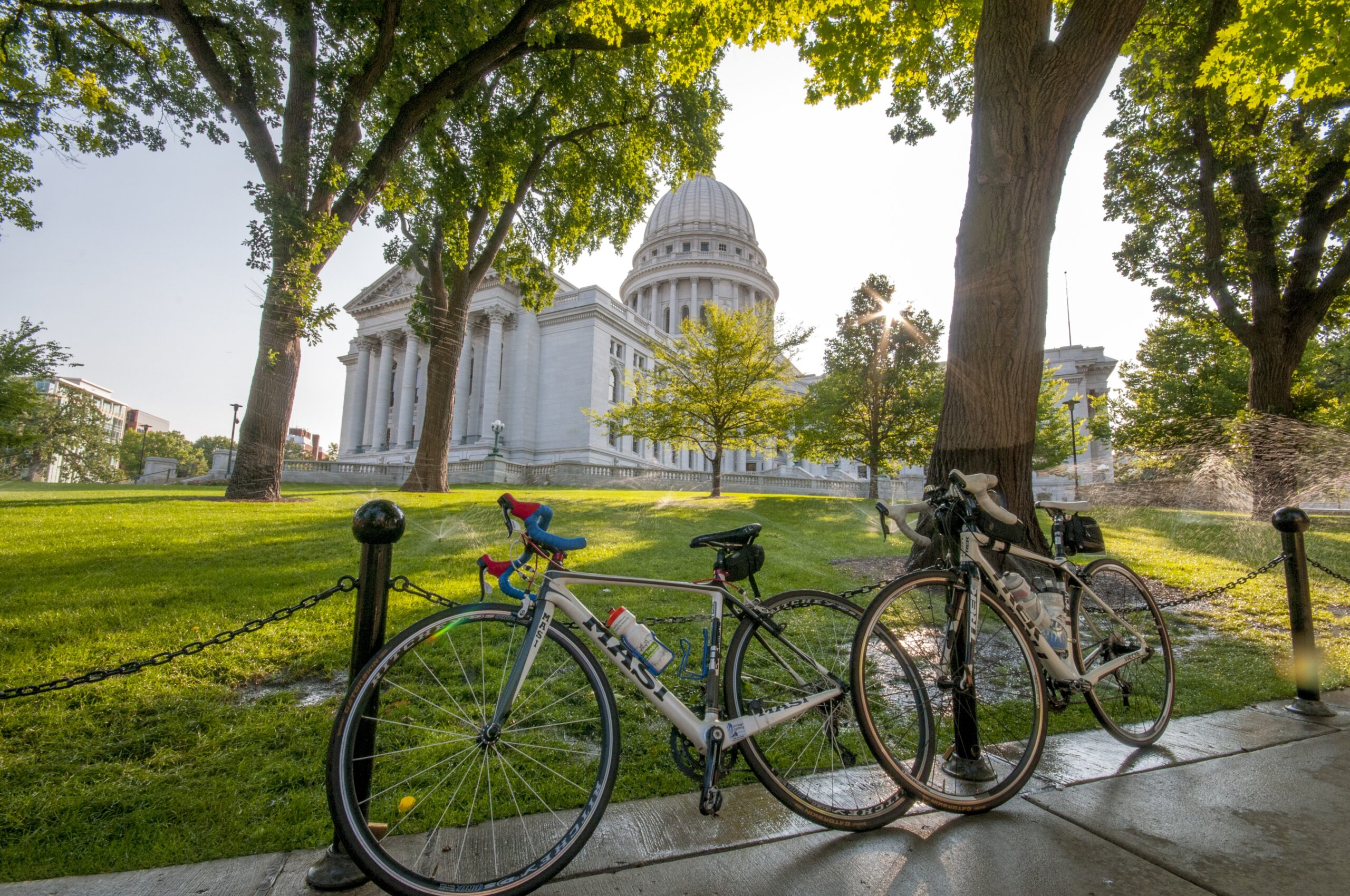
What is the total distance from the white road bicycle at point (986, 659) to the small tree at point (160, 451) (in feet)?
291

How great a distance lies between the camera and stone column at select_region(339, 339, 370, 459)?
5812 centimetres

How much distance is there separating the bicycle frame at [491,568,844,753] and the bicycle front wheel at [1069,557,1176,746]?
7.13 ft

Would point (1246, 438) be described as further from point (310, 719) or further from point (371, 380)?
point (371, 380)

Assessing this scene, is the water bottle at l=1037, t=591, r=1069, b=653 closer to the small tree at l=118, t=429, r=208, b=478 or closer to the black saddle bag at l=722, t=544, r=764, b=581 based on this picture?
the black saddle bag at l=722, t=544, r=764, b=581

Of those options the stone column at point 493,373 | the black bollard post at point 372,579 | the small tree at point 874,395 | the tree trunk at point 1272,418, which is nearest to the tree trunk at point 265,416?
the black bollard post at point 372,579

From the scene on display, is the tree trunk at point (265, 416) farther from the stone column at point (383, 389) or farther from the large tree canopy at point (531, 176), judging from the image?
the stone column at point (383, 389)

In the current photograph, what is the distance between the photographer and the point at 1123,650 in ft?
12.0

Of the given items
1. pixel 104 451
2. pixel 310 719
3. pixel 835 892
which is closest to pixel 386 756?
pixel 310 719

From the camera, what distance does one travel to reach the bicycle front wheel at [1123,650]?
3.54 meters

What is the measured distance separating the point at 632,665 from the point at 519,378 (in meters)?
47.7

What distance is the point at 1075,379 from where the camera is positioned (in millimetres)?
65875

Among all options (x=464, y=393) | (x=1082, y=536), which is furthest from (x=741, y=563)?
(x=464, y=393)

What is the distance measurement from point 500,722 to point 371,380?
207 feet

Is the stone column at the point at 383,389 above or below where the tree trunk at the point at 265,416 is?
above
